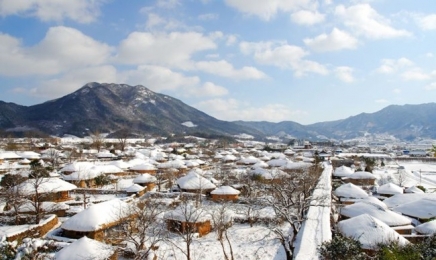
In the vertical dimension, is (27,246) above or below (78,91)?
below

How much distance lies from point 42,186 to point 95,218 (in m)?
8.03

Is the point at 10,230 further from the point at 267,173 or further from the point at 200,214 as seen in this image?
the point at 267,173

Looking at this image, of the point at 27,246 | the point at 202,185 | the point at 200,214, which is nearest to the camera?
the point at 27,246

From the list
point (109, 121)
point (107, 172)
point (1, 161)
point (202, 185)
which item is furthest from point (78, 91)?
point (202, 185)

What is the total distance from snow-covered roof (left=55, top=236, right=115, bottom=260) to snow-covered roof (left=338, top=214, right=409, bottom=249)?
31.1ft

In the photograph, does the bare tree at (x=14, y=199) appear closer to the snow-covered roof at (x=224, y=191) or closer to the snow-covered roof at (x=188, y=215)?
the snow-covered roof at (x=188, y=215)

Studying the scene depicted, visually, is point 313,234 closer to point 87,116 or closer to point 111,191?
point 111,191

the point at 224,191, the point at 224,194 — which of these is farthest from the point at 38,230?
the point at 224,191

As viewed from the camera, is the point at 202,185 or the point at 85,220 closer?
the point at 85,220

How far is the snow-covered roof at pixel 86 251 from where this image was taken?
1273 centimetres

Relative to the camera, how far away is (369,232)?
14.6m

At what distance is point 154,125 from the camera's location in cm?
17675

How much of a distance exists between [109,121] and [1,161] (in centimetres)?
11770

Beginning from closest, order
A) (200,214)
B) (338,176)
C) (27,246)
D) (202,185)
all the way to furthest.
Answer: (27,246) → (200,214) → (202,185) → (338,176)
